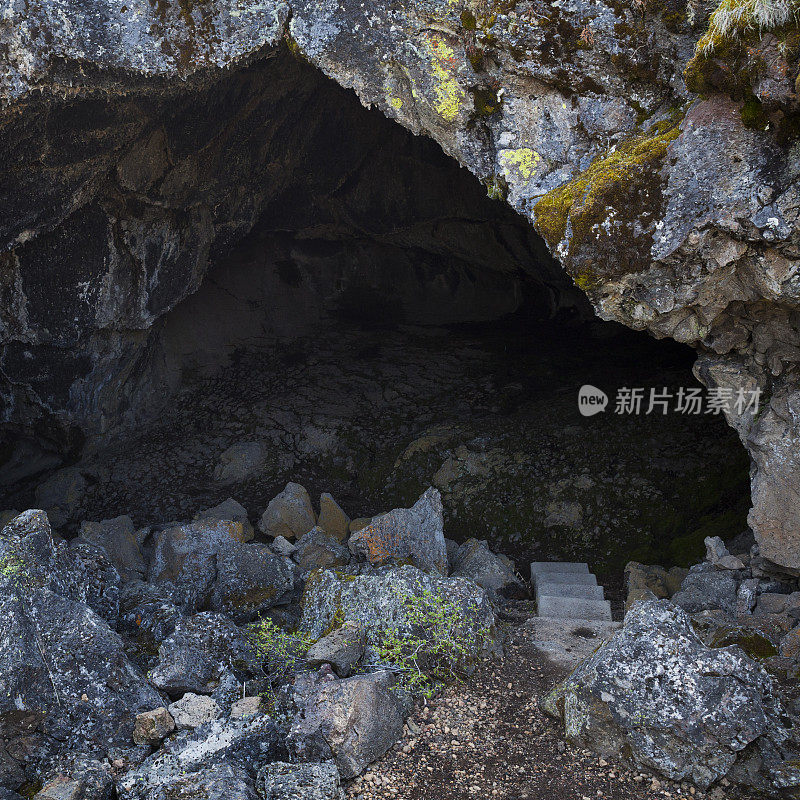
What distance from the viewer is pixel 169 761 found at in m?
3.55

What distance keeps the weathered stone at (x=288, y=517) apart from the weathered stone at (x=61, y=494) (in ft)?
8.56

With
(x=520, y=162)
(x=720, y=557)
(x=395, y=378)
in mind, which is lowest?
(x=720, y=557)

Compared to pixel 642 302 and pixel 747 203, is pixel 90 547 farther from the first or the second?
pixel 747 203

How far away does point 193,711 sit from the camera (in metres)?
3.92

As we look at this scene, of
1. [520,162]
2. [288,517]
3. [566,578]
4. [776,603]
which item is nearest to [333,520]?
[288,517]

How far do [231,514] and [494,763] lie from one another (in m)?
5.10

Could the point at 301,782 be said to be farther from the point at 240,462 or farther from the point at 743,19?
the point at 240,462

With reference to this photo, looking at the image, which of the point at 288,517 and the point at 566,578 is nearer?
the point at 566,578

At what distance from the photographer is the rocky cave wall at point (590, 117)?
3.96 m

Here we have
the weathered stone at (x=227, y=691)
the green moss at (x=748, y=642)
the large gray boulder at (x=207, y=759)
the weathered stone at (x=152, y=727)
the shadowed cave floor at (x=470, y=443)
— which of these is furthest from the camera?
the shadowed cave floor at (x=470, y=443)

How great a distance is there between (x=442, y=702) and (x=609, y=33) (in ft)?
13.6

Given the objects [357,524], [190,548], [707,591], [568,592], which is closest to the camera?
[707,591]

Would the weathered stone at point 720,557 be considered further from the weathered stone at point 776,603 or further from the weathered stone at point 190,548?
the weathered stone at point 190,548

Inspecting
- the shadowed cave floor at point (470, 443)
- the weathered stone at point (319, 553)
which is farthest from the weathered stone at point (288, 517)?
the weathered stone at point (319, 553)
